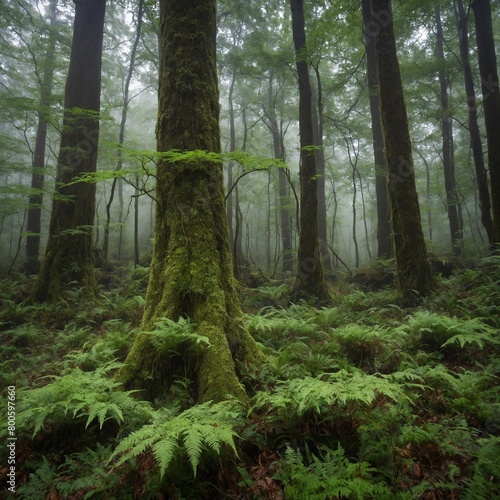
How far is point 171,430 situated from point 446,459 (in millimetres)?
2436

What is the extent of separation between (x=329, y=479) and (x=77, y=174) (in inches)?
390

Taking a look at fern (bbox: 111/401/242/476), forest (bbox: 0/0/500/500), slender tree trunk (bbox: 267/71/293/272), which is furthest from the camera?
slender tree trunk (bbox: 267/71/293/272)

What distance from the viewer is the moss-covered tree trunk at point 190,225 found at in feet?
12.3

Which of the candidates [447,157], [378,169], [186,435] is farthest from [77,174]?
[447,157]

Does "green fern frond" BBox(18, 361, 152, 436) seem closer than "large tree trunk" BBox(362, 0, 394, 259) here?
Yes

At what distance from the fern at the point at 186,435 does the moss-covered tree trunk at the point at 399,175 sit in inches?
252

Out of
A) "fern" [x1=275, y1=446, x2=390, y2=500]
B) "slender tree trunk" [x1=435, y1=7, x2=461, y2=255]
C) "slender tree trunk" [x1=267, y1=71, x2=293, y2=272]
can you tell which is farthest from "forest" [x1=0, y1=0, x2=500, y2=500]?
"slender tree trunk" [x1=267, y1=71, x2=293, y2=272]

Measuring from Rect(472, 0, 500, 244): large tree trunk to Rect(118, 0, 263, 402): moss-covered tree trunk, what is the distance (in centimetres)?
939

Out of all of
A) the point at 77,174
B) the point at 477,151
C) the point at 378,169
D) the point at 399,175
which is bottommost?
the point at 399,175

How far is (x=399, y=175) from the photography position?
788cm

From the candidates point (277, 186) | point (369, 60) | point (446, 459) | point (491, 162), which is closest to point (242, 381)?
point (446, 459)

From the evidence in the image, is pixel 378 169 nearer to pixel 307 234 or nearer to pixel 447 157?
pixel 307 234

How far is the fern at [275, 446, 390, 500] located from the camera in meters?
2.15

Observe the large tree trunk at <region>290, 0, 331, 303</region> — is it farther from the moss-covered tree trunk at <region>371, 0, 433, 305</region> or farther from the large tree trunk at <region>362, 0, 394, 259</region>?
the large tree trunk at <region>362, 0, 394, 259</region>
